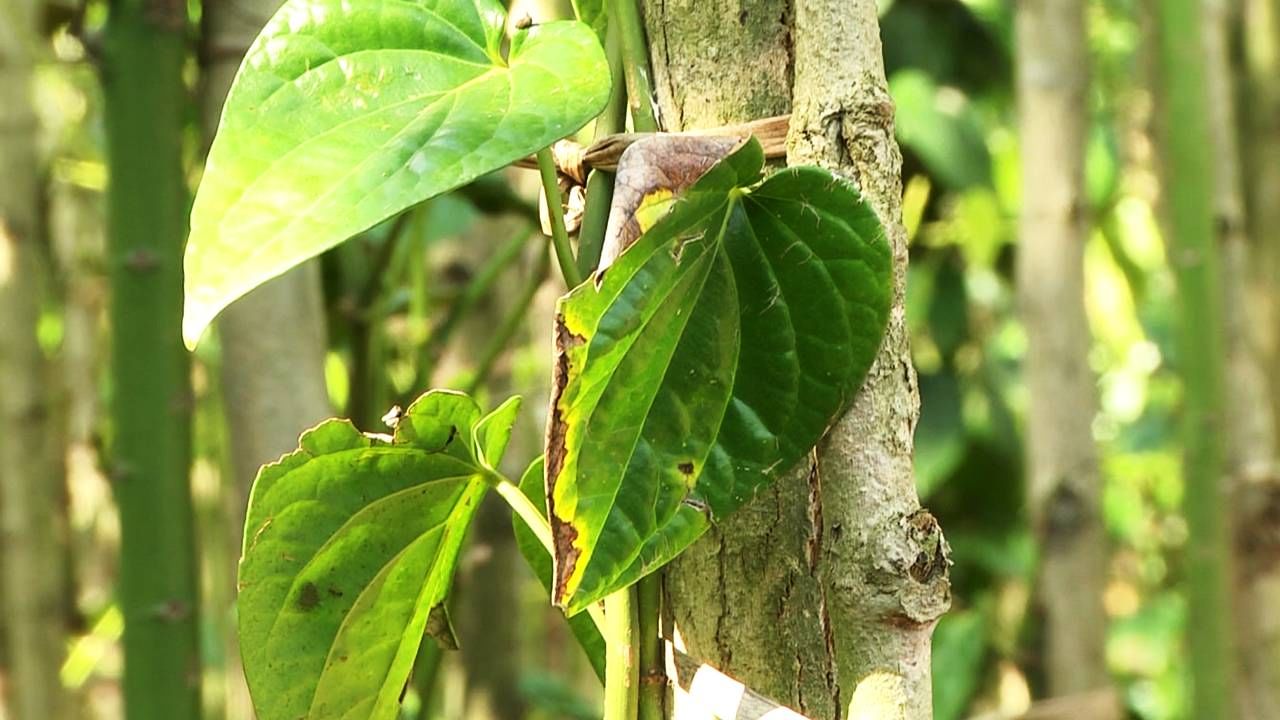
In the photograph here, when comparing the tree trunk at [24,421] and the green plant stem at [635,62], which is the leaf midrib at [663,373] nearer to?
the green plant stem at [635,62]

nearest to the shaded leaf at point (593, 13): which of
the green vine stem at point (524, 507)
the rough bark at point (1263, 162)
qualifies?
the green vine stem at point (524, 507)

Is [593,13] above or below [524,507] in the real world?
above

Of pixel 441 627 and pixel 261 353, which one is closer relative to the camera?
pixel 441 627

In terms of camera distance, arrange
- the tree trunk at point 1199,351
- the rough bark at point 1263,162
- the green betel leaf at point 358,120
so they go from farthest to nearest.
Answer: the rough bark at point 1263,162 < the tree trunk at point 1199,351 < the green betel leaf at point 358,120

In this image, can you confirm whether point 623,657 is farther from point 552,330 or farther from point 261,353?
point 261,353

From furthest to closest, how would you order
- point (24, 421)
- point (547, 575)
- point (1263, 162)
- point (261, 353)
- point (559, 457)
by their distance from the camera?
1. point (1263, 162)
2. point (24, 421)
3. point (261, 353)
4. point (547, 575)
5. point (559, 457)

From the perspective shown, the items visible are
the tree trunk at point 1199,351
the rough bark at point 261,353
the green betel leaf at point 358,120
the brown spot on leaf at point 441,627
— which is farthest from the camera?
the tree trunk at point 1199,351

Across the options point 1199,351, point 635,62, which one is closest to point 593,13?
point 635,62

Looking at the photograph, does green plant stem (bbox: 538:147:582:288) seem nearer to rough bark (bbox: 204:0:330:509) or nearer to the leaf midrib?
the leaf midrib
